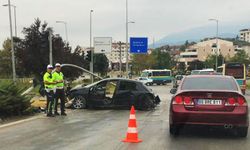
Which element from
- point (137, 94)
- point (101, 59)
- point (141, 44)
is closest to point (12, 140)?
point (137, 94)

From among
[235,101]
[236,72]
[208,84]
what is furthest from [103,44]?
[235,101]

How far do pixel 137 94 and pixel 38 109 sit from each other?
A: 404 centimetres

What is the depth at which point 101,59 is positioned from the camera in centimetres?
8769

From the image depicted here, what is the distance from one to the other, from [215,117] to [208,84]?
1032mm

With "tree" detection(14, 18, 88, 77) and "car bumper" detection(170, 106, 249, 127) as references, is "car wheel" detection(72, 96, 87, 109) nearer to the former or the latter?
"car bumper" detection(170, 106, 249, 127)

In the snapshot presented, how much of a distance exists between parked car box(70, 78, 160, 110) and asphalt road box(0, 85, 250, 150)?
374cm

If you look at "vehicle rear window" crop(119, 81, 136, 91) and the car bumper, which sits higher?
"vehicle rear window" crop(119, 81, 136, 91)

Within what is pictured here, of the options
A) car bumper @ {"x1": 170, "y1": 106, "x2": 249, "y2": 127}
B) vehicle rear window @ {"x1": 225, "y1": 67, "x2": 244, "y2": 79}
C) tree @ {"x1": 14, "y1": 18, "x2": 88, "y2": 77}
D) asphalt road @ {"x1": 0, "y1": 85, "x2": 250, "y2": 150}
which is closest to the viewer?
asphalt road @ {"x1": 0, "y1": 85, "x2": 250, "y2": 150}

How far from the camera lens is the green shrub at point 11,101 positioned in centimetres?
1505

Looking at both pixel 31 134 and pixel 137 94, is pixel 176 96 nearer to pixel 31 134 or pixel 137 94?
pixel 31 134

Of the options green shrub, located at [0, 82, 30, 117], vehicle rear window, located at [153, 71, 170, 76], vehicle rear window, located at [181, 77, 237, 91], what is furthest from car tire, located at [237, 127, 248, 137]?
vehicle rear window, located at [153, 71, 170, 76]

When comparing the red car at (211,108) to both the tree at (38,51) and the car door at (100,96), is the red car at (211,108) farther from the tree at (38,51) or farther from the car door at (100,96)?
the tree at (38,51)

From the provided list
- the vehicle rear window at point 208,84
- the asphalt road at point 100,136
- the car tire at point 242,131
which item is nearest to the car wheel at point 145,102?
the asphalt road at point 100,136

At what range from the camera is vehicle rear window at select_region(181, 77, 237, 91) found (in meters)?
10.9
